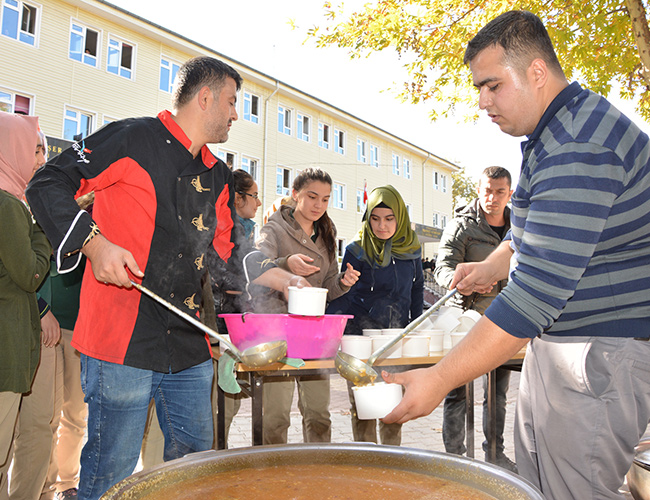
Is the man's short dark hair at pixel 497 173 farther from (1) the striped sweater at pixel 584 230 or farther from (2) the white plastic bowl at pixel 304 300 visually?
(1) the striped sweater at pixel 584 230

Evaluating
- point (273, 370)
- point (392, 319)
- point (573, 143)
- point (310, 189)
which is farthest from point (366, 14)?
point (573, 143)

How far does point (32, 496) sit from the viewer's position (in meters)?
2.84

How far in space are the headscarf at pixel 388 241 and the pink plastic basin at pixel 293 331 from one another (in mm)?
1308

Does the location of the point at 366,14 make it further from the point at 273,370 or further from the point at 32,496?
the point at 32,496

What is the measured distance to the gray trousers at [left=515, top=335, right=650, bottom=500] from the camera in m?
1.42

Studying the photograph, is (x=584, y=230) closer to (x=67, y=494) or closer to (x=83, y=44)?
(x=67, y=494)

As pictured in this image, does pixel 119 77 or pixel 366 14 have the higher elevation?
pixel 119 77

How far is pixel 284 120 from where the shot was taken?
1908 centimetres

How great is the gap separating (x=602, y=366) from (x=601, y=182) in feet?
1.69

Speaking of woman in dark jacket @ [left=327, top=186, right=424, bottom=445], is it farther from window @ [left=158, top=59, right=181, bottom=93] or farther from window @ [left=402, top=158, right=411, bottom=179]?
window @ [left=402, top=158, right=411, bottom=179]

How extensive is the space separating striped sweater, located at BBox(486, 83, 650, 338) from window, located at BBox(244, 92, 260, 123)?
16883 millimetres

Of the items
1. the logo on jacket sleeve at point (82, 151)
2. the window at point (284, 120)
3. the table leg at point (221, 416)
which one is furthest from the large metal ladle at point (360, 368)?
the window at point (284, 120)

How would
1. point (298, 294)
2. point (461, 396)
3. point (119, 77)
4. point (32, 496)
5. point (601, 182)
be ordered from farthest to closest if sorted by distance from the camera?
point (119, 77), point (461, 396), point (32, 496), point (298, 294), point (601, 182)

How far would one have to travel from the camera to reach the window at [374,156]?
2367cm
